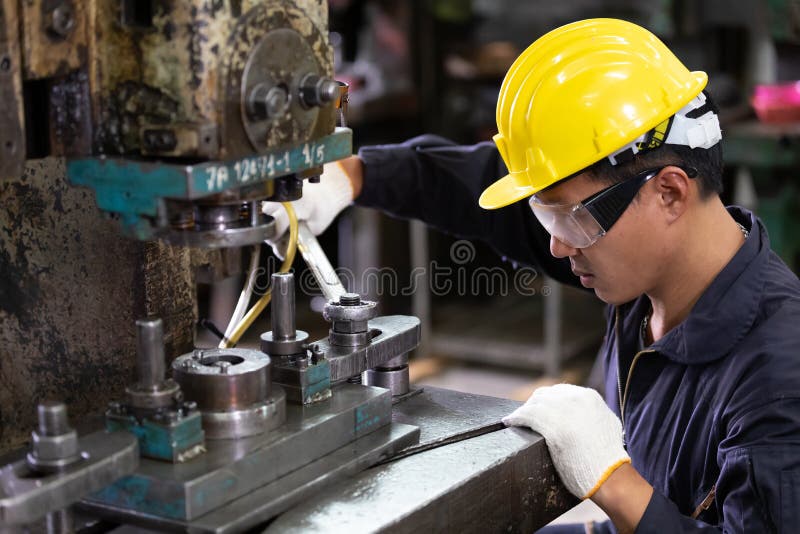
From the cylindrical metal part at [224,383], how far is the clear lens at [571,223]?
0.60 m

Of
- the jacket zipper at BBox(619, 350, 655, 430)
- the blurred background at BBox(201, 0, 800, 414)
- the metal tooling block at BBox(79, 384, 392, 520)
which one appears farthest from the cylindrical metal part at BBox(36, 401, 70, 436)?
the blurred background at BBox(201, 0, 800, 414)

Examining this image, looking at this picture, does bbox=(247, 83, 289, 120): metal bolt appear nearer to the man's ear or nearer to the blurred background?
the man's ear

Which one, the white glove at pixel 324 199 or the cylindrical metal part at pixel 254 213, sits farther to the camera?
the white glove at pixel 324 199

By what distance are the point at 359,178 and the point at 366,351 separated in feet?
2.25

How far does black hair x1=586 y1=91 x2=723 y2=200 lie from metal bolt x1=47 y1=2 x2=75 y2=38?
2.80ft

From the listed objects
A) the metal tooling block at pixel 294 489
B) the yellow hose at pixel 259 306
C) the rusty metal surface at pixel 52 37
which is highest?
the rusty metal surface at pixel 52 37

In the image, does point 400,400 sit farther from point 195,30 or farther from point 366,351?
point 195,30

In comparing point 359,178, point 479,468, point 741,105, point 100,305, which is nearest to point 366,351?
point 479,468

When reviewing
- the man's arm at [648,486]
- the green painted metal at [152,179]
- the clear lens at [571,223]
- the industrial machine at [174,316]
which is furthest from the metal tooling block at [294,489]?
the clear lens at [571,223]

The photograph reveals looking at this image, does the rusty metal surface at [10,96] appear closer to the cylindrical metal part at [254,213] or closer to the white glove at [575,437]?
the cylindrical metal part at [254,213]

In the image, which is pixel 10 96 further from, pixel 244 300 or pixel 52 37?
pixel 244 300

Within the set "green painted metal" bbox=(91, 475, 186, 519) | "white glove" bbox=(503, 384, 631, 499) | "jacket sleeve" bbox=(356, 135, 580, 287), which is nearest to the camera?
"green painted metal" bbox=(91, 475, 186, 519)

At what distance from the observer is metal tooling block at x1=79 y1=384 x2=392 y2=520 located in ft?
3.79

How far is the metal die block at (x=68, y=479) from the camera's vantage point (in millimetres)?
1030
